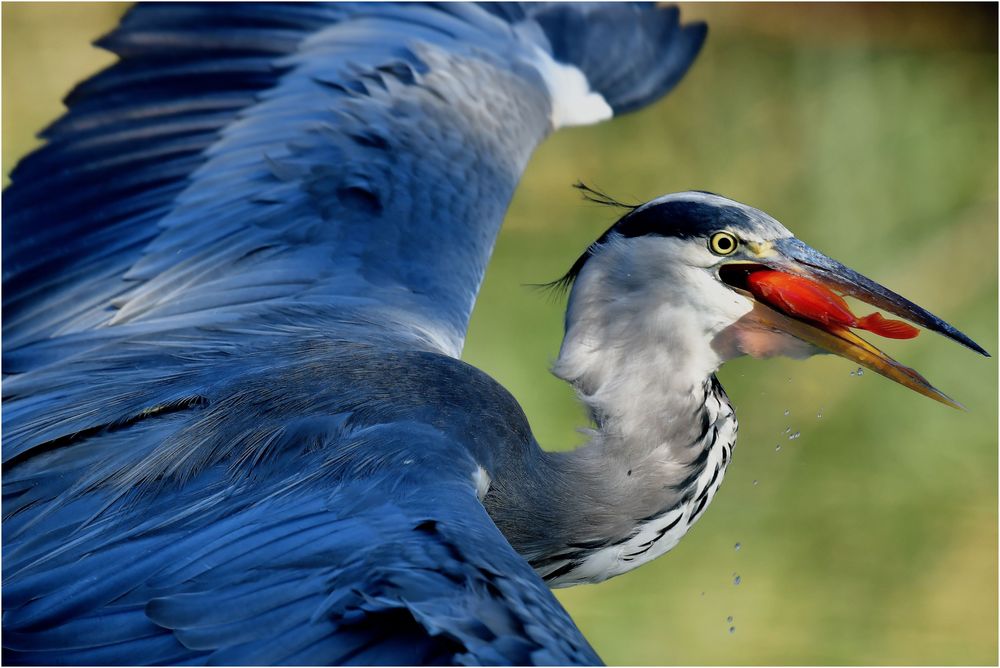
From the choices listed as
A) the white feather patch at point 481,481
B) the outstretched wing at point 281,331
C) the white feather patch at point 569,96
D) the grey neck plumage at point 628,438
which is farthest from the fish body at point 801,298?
the white feather patch at point 569,96

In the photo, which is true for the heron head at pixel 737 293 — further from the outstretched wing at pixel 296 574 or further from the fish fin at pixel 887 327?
the outstretched wing at pixel 296 574

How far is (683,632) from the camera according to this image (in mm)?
3273

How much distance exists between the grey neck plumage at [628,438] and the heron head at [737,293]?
0.03ft

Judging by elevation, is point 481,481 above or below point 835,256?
above

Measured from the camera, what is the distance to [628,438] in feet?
6.53

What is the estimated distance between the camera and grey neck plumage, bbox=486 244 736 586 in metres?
1.96

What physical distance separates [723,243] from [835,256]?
100 inches

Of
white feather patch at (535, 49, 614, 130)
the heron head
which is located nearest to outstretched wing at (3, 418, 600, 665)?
the heron head

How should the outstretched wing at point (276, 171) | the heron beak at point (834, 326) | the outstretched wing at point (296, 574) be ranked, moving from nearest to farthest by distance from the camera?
the outstretched wing at point (296, 574) → the heron beak at point (834, 326) → the outstretched wing at point (276, 171)

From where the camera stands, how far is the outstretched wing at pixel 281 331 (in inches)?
51.5

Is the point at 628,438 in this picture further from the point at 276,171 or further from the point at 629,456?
the point at 276,171

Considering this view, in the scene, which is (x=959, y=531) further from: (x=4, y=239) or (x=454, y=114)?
(x=4, y=239)

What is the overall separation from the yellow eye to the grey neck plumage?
113 mm

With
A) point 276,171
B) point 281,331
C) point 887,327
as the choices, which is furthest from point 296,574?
point 276,171
